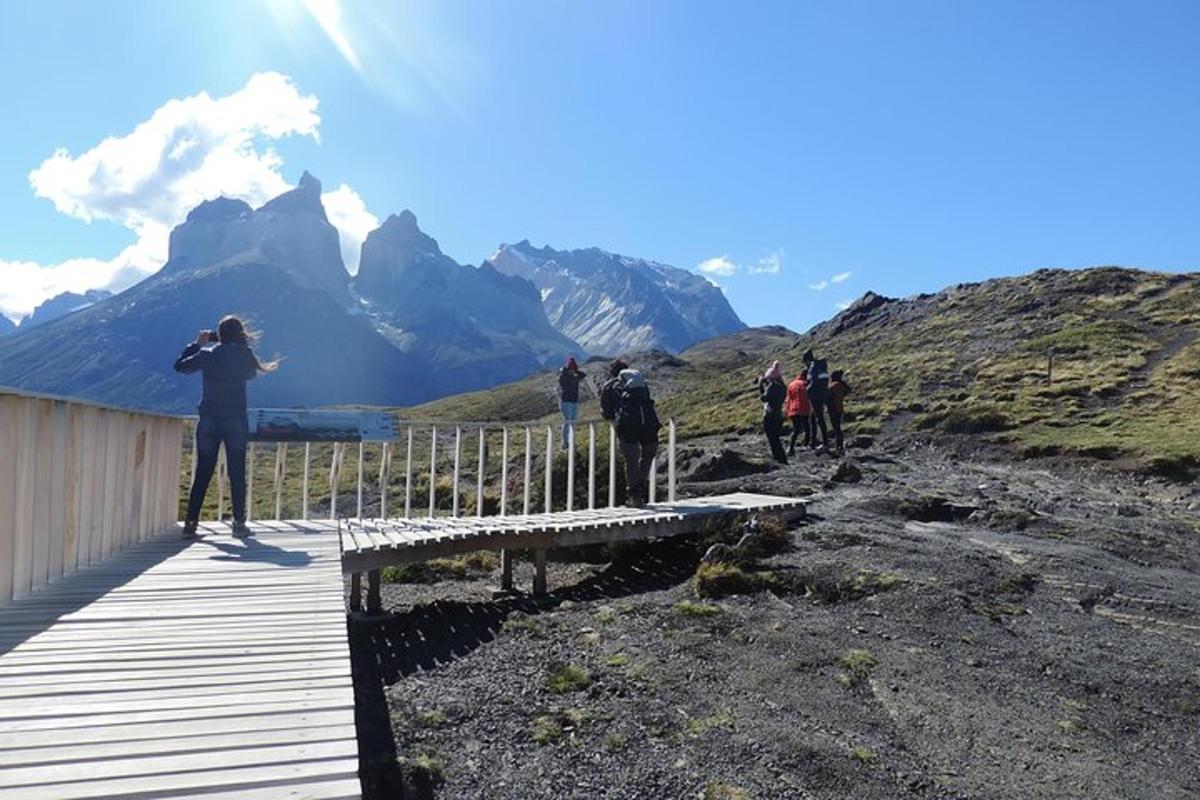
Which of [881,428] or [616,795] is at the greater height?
[881,428]

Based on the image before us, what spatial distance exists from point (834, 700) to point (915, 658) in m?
1.00

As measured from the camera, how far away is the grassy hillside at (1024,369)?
21516mm

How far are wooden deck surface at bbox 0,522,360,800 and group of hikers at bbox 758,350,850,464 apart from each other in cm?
1181

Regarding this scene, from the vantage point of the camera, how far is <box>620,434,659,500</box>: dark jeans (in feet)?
36.3

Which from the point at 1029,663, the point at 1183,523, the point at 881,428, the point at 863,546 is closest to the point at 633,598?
the point at 863,546

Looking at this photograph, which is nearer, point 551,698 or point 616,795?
point 616,795

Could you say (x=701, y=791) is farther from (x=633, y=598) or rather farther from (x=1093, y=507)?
(x=1093, y=507)

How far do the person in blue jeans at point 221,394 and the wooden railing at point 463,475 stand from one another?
5.44ft

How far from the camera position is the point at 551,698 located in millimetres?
6086

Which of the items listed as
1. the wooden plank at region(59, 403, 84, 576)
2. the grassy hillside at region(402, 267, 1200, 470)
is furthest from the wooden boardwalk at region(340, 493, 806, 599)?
the grassy hillside at region(402, 267, 1200, 470)

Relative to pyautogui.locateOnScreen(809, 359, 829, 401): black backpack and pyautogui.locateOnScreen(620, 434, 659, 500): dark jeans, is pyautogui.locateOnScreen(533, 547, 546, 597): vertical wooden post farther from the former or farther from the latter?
Answer: pyautogui.locateOnScreen(809, 359, 829, 401): black backpack

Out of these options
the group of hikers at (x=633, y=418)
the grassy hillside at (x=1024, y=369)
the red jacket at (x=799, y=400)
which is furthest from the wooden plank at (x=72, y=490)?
the grassy hillside at (x=1024, y=369)

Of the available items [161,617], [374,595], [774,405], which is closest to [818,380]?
[774,405]

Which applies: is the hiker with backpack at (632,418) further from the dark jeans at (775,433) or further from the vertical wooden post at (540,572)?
the dark jeans at (775,433)
